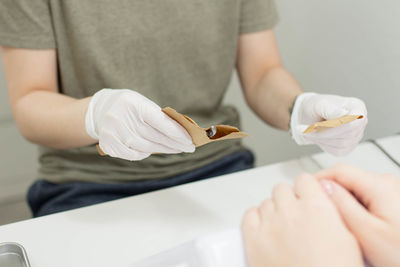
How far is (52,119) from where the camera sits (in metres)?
0.72

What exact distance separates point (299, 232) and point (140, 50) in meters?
0.48

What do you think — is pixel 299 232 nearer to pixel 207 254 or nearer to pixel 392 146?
pixel 207 254

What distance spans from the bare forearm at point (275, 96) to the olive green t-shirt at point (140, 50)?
77mm

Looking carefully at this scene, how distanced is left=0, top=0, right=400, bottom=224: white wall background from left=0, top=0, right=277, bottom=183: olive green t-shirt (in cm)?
21

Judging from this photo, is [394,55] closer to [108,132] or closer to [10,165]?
[108,132]

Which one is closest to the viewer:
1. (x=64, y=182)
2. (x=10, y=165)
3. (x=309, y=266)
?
(x=309, y=266)

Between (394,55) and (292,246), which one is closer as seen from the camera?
(292,246)

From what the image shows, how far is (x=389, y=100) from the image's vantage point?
90 cm

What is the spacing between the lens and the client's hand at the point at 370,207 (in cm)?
46

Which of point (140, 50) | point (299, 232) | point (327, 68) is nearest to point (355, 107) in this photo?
point (299, 232)

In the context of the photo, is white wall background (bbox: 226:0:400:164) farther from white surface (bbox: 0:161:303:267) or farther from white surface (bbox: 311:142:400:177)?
white surface (bbox: 0:161:303:267)

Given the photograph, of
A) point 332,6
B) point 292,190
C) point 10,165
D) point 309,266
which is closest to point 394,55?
point 332,6

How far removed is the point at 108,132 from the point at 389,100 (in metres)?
0.60

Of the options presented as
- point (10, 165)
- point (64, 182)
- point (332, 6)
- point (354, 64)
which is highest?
point (332, 6)
